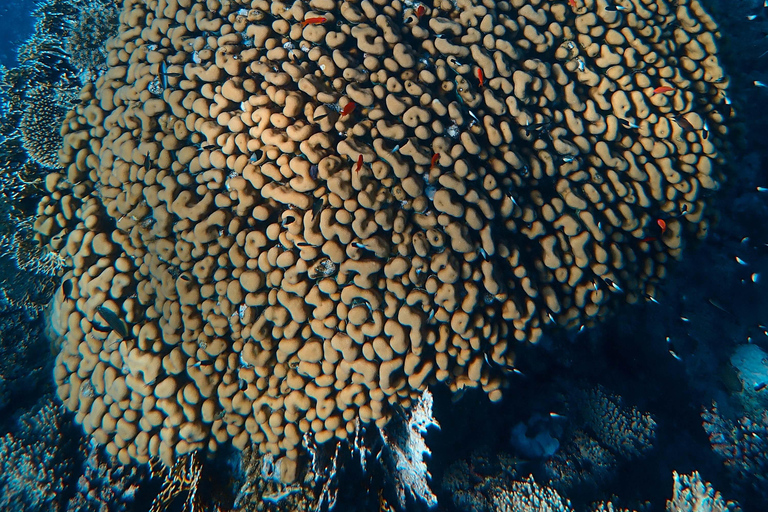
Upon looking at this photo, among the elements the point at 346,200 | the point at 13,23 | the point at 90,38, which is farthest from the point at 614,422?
the point at 13,23

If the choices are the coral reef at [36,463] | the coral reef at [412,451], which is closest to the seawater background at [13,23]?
the coral reef at [36,463]

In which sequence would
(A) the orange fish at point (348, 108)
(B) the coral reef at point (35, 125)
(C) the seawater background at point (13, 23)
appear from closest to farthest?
(A) the orange fish at point (348, 108) → (B) the coral reef at point (35, 125) → (C) the seawater background at point (13, 23)

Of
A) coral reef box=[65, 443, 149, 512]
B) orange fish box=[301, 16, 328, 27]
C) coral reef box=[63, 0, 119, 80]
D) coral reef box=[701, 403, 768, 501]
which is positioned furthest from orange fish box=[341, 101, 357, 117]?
coral reef box=[701, 403, 768, 501]

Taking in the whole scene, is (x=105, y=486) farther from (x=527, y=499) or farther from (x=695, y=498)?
(x=695, y=498)

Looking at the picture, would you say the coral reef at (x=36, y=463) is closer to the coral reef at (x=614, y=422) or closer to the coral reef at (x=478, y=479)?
the coral reef at (x=478, y=479)

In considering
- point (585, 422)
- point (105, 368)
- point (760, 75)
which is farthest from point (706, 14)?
point (105, 368)

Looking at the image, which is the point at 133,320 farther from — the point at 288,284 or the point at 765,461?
the point at 765,461
